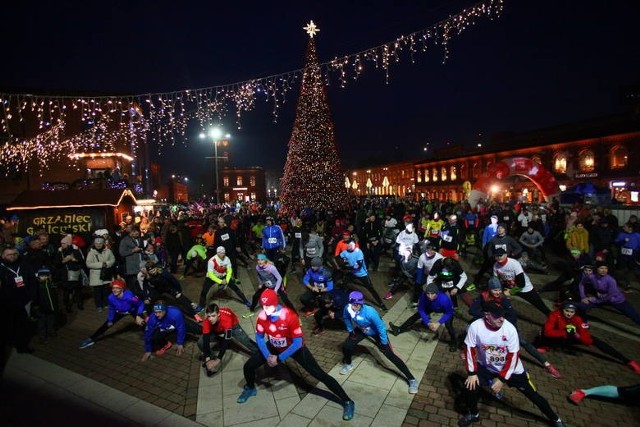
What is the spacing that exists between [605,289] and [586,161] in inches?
1422

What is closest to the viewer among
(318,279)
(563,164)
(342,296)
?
(342,296)

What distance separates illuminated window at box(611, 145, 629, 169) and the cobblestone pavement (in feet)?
105

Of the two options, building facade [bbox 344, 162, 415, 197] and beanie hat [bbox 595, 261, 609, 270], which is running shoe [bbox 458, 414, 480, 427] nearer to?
beanie hat [bbox 595, 261, 609, 270]

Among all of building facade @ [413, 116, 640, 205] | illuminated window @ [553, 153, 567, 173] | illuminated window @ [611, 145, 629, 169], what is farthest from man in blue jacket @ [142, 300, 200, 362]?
illuminated window @ [553, 153, 567, 173]

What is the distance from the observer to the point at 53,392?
5.29 meters

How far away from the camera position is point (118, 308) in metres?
6.77

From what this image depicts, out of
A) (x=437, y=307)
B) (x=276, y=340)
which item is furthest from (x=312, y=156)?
(x=276, y=340)

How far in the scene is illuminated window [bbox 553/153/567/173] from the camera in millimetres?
Answer: 36625

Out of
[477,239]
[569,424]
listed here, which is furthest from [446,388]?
[477,239]

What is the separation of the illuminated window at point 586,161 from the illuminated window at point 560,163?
1.32 m

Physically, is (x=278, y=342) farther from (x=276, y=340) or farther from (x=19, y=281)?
(x=19, y=281)

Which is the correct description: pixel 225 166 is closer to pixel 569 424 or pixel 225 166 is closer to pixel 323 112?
pixel 323 112

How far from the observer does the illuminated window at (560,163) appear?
3662 cm

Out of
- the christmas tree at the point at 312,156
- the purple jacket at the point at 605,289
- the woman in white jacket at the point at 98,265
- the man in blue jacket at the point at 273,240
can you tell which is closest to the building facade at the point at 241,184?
the christmas tree at the point at 312,156
